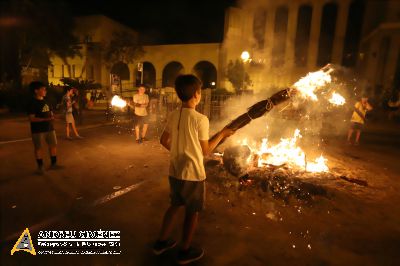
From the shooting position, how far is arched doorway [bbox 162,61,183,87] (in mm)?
31491

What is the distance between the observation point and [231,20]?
24641 mm

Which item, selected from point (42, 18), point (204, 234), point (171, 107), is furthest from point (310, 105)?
point (42, 18)

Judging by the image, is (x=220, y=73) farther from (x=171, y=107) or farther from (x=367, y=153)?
(x=367, y=153)

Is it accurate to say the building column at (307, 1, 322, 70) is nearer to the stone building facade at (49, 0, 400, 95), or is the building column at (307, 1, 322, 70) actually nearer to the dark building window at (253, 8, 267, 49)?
the stone building facade at (49, 0, 400, 95)

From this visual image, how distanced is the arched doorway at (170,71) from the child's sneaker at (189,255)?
96.4 ft

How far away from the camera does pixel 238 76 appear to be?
2345 centimetres

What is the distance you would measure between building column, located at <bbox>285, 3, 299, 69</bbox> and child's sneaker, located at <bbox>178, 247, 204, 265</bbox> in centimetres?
2533

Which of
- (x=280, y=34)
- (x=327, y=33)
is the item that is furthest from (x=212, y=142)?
(x=327, y=33)

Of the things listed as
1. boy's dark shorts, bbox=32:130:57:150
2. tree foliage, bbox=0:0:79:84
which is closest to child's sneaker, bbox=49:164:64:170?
boy's dark shorts, bbox=32:130:57:150

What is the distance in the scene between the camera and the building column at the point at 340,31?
24.9 m

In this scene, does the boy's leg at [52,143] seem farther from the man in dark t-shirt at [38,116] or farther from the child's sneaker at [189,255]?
the child's sneaker at [189,255]

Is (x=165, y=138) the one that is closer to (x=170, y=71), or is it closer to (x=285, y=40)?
(x=285, y=40)

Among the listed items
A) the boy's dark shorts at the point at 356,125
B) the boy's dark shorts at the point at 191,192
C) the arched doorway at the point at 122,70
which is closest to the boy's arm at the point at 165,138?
the boy's dark shorts at the point at 191,192

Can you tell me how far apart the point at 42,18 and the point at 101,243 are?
22.2 m
